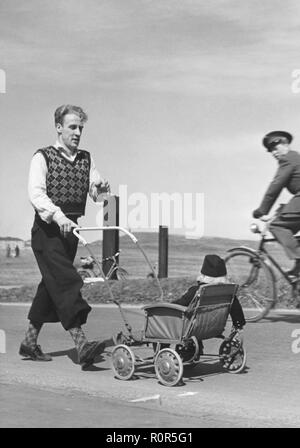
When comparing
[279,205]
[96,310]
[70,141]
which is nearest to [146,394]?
[70,141]

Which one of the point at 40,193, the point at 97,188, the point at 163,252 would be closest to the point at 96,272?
the point at 163,252

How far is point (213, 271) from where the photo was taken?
7164mm

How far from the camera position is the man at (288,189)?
9.82m

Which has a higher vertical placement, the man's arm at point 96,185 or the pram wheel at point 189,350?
the man's arm at point 96,185

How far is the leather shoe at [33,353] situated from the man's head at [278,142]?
3.32 metres

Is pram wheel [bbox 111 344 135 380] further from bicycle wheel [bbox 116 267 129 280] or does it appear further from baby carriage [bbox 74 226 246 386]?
bicycle wheel [bbox 116 267 129 280]

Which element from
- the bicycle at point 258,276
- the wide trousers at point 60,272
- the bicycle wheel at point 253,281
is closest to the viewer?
the wide trousers at point 60,272

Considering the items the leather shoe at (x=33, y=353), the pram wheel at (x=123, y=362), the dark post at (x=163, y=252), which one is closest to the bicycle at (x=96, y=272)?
the dark post at (x=163, y=252)

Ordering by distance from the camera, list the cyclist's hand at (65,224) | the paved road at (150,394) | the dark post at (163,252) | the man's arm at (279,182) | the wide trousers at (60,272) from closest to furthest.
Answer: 1. the paved road at (150,394)
2. the cyclist's hand at (65,224)
3. the wide trousers at (60,272)
4. the man's arm at (279,182)
5. the dark post at (163,252)

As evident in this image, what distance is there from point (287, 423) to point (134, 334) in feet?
5.82

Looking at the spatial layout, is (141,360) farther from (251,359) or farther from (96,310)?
(96,310)

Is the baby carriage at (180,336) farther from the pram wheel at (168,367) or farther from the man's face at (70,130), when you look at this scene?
the man's face at (70,130)

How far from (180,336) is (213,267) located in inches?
24.4

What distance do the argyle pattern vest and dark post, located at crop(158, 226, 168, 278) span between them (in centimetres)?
638
